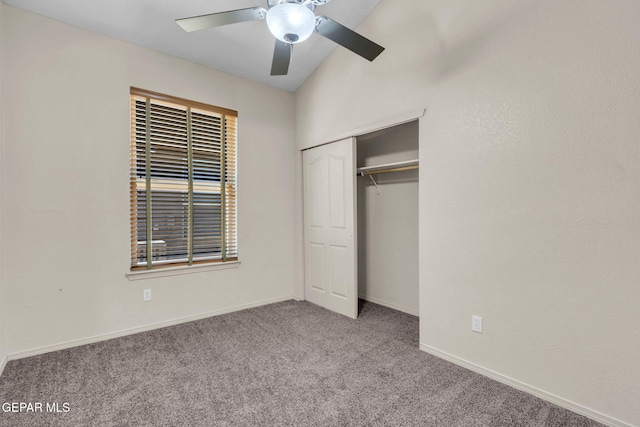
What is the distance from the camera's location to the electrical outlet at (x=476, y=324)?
227 centimetres

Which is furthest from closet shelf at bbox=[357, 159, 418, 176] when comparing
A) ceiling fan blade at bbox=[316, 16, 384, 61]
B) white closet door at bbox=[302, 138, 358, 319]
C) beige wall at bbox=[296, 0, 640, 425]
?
ceiling fan blade at bbox=[316, 16, 384, 61]

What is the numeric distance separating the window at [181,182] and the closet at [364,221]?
985mm

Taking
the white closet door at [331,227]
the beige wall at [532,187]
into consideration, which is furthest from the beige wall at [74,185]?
the beige wall at [532,187]

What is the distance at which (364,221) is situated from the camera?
4148mm

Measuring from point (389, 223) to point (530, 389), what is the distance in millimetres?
2127

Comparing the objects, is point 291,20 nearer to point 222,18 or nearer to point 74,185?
point 222,18

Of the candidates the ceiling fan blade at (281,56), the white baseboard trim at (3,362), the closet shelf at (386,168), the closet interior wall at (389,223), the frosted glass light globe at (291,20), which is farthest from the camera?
the closet interior wall at (389,223)

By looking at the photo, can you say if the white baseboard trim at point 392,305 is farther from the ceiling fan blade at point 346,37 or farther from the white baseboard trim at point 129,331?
the ceiling fan blade at point 346,37

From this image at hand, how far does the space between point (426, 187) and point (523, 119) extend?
2.69ft

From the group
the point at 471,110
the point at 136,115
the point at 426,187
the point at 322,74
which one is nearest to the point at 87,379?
the point at 136,115

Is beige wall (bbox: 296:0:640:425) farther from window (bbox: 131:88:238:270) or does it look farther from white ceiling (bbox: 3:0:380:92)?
window (bbox: 131:88:238:270)

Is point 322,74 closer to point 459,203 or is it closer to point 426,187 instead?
point 426,187

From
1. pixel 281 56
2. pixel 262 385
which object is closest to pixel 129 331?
pixel 262 385

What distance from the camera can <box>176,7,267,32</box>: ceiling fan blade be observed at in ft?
5.81
